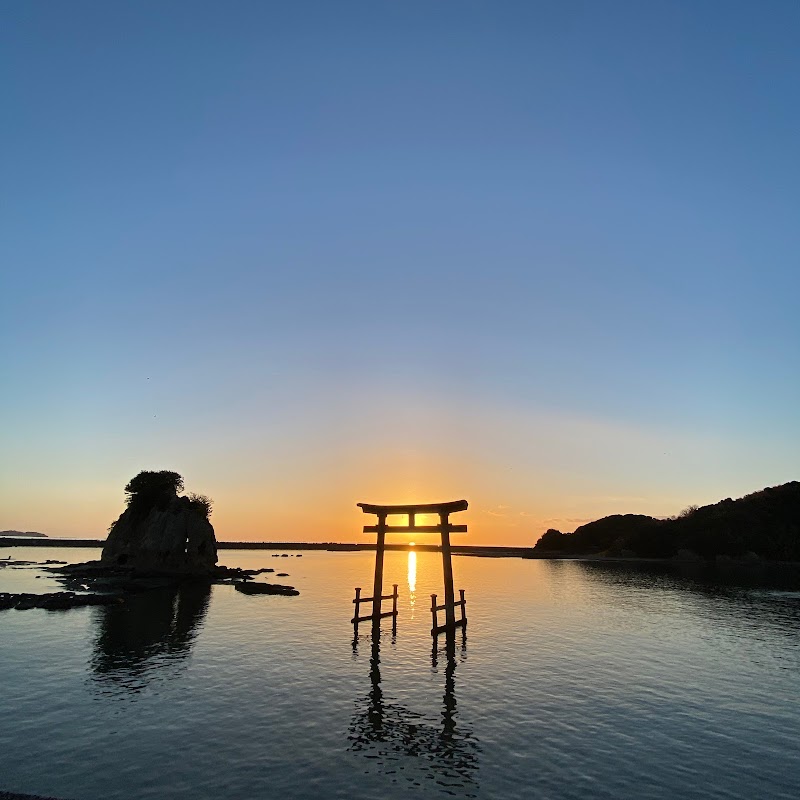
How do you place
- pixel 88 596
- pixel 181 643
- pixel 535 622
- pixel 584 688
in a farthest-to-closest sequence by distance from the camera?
pixel 88 596 → pixel 535 622 → pixel 181 643 → pixel 584 688

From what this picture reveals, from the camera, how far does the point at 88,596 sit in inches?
2130

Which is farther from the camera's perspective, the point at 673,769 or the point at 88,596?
the point at 88,596

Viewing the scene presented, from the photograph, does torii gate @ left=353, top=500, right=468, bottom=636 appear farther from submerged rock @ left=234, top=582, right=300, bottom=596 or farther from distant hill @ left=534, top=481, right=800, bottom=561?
distant hill @ left=534, top=481, right=800, bottom=561

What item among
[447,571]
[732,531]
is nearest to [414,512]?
[447,571]

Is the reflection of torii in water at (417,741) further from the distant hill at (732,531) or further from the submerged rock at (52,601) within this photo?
the distant hill at (732,531)

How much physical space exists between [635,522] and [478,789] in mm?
189815

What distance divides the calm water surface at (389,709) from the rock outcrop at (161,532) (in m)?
29.2

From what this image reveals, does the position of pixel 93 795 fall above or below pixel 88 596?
below

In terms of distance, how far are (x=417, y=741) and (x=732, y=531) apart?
150m

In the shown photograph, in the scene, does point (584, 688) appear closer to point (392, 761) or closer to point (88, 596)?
point (392, 761)

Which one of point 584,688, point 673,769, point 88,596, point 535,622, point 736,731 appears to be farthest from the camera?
point 88,596

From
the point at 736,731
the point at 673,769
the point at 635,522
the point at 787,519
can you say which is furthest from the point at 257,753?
the point at 635,522

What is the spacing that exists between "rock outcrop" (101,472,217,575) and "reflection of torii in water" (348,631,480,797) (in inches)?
2373

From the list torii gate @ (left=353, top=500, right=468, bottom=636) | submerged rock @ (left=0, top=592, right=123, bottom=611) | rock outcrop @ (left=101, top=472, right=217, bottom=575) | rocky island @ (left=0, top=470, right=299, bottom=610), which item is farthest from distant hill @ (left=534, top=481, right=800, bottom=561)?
submerged rock @ (left=0, top=592, right=123, bottom=611)
